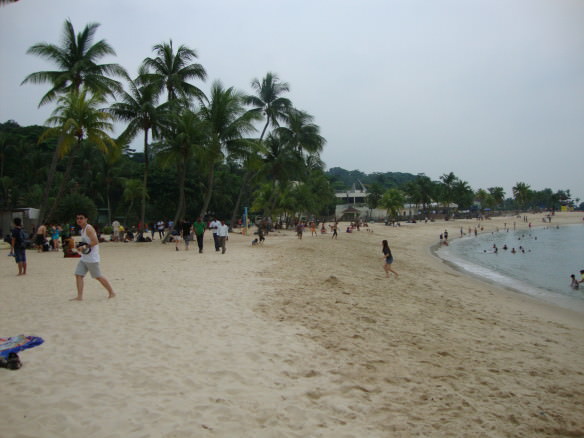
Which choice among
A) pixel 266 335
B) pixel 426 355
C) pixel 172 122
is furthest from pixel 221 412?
pixel 172 122

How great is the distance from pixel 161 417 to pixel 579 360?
5.77m

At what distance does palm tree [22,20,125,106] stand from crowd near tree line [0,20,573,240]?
0.05 m

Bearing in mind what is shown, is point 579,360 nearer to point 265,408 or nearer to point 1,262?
point 265,408

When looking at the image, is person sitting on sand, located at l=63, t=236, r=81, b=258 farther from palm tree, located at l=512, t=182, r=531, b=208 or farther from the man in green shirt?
palm tree, located at l=512, t=182, r=531, b=208

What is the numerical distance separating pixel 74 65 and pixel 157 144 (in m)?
5.17

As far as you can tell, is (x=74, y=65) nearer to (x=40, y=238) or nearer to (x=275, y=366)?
(x=40, y=238)

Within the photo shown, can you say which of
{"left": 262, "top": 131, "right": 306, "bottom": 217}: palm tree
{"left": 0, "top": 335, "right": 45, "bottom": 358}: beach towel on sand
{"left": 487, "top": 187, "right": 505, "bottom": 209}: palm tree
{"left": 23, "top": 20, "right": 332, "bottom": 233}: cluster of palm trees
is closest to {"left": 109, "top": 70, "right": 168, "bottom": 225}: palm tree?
{"left": 23, "top": 20, "right": 332, "bottom": 233}: cluster of palm trees

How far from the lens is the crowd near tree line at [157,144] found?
18422 mm

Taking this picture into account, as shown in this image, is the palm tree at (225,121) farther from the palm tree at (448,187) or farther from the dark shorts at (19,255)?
the palm tree at (448,187)

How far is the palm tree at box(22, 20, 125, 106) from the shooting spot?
1839cm

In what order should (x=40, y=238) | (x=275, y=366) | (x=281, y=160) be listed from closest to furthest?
(x=275, y=366), (x=40, y=238), (x=281, y=160)

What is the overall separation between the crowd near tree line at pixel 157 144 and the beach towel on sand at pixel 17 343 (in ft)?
43.5

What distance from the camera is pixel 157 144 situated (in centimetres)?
2055

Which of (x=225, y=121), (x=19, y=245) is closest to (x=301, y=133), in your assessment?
(x=225, y=121)
